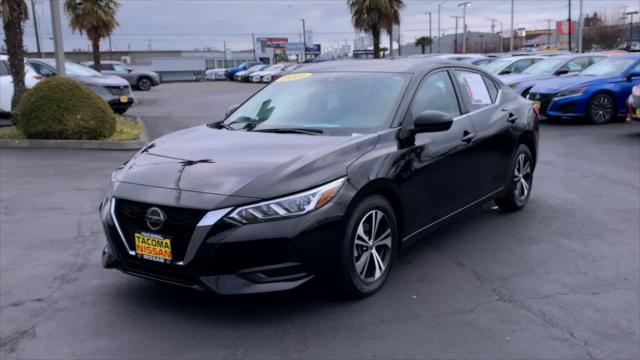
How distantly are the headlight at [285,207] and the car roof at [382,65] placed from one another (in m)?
1.75

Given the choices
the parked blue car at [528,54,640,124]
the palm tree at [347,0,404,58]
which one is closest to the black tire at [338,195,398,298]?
the parked blue car at [528,54,640,124]

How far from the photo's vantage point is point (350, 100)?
4.90 metres

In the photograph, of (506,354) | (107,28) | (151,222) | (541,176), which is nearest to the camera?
(506,354)

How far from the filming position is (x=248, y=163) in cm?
389

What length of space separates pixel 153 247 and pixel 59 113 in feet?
27.0

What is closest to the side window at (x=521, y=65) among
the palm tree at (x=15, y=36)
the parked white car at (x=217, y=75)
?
the palm tree at (x=15, y=36)

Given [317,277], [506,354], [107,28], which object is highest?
[107,28]

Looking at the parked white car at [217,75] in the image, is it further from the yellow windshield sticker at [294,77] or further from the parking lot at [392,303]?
the yellow windshield sticker at [294,77]

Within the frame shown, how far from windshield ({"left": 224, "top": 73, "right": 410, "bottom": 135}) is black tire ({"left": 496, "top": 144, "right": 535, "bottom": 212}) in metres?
1.94

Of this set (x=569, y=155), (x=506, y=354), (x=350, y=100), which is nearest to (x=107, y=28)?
(x=569, y=155)

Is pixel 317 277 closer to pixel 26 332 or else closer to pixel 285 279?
pixel 285 279

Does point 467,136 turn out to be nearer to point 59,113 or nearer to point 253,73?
point 59,113

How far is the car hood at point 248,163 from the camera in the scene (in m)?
3.69

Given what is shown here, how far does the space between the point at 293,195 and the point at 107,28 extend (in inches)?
1061
